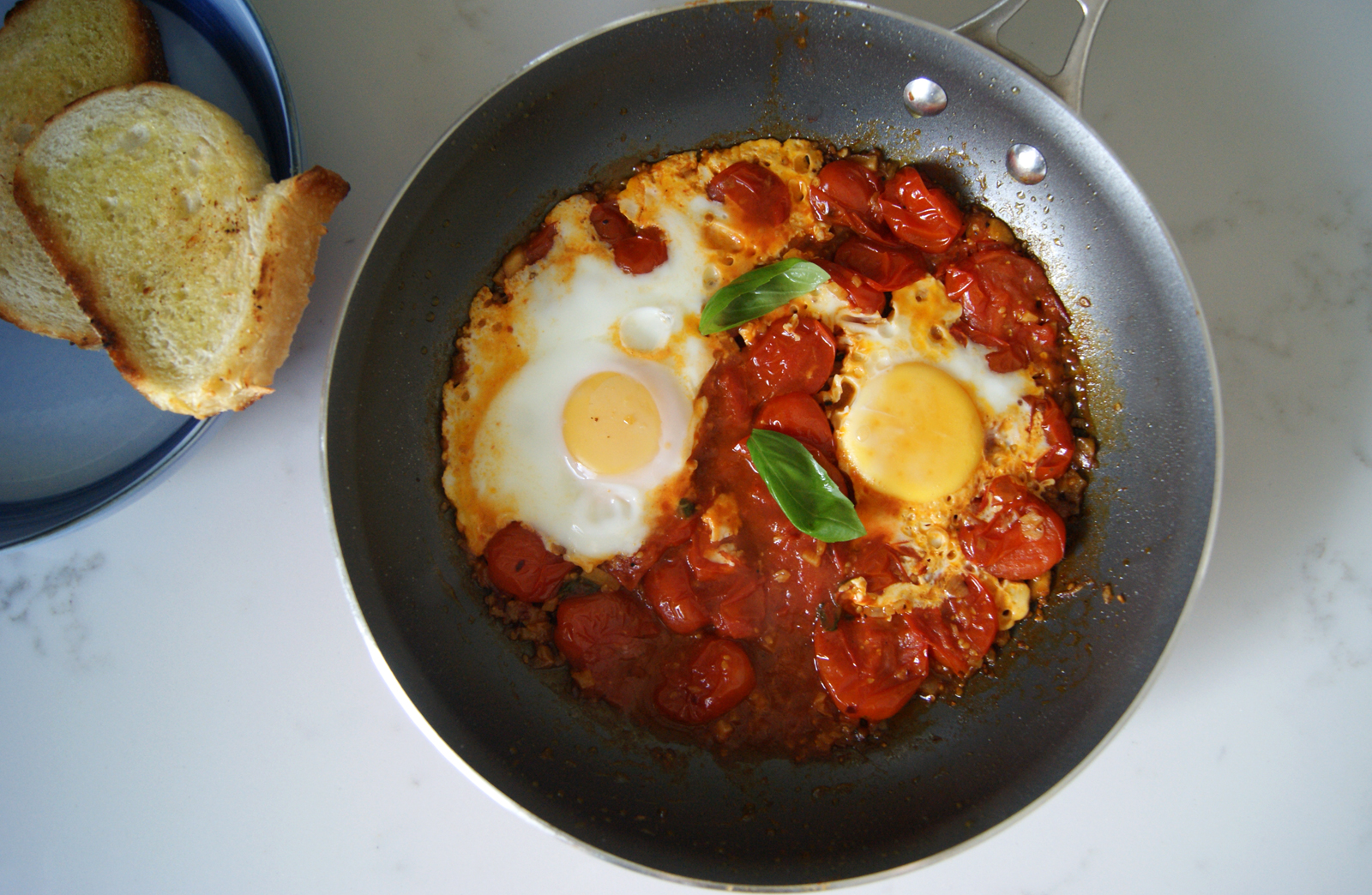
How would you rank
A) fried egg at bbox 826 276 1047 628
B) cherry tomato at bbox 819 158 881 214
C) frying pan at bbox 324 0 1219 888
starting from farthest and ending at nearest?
cherry tomato at bbox 819 158 881 214, fried egg at bbox 826 276 1047 628, frying pan at bbox 324 0 1219 888

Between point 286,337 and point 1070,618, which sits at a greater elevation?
point 286,337

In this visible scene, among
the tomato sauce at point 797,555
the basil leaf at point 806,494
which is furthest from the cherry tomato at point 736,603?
the basil leaf at point 806,494

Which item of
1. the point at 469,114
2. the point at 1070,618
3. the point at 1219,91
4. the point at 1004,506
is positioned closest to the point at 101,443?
the point at 469,114

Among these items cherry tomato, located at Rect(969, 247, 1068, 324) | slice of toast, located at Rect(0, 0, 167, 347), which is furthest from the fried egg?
slice of toast, located at Rect(0, 0, 167, 347)

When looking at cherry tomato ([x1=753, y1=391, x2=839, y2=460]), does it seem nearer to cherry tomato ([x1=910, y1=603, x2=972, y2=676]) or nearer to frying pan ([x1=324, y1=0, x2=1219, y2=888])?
cherry tomato ([x1=910, y1=603, x2=972, y2=676])

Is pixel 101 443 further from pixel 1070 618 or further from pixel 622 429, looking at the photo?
pixel 1070 618
